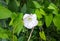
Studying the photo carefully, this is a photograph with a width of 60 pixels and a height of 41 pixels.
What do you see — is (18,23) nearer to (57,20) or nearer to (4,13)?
(4,13)

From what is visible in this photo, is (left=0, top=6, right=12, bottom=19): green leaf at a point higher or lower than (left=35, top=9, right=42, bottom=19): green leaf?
higher

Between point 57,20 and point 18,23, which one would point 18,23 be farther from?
point 57,20

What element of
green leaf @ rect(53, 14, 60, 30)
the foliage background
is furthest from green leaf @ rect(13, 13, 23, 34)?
green leaf @ rect(53, 14, 60, 30)

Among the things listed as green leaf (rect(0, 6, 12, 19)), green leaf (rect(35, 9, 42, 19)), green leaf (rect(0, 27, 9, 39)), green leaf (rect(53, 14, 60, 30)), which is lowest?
green leaf (rect(0, 27, 9, 39))

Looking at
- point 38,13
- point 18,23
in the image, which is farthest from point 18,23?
point 38,13

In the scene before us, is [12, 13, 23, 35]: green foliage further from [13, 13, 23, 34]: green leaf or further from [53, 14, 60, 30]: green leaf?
[53, 14, 60, 30]: green leaf

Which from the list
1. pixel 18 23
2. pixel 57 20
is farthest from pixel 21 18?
pixel 57 20

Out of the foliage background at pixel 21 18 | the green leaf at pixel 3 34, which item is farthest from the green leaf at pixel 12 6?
the green leaf at pixel 3 34

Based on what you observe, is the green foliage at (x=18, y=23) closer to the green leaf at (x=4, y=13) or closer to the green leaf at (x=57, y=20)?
the green leaf at (x=4, y=13)

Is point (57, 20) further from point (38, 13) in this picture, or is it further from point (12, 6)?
point (12, 6)

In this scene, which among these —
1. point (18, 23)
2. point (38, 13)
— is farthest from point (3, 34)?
point (38, 13)

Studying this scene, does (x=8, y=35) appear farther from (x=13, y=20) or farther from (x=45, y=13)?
(x=45, y=13)

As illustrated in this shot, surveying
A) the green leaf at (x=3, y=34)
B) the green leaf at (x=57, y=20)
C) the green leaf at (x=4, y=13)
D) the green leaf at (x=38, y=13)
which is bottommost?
the green leaf at (x=3, y=34)
